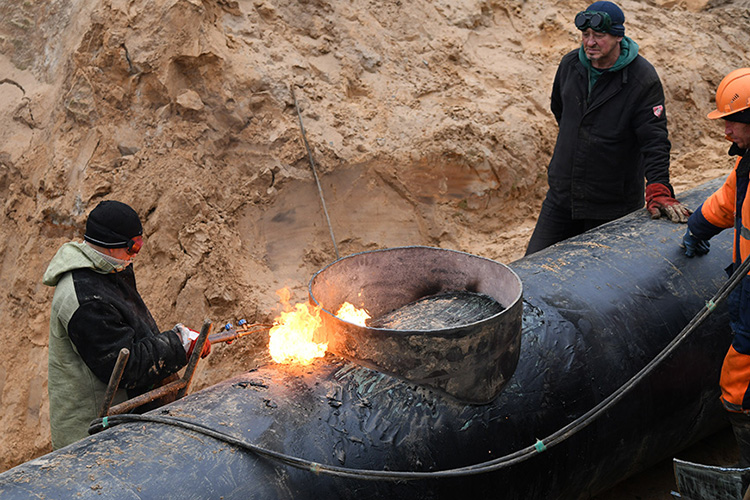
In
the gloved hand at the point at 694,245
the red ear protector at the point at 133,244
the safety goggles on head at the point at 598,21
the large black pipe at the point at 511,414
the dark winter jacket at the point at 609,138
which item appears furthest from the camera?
the dark winter jacket at the point at 609,138

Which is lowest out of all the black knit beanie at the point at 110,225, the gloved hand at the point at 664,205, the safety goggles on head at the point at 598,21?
the gloved hand at the point at 664,205

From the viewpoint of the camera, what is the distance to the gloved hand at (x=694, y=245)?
3508mm

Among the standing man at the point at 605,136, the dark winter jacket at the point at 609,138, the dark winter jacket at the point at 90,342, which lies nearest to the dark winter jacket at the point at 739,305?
the standing man at the point at 605,136

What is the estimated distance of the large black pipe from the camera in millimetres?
2299

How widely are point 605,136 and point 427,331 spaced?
2446 mm

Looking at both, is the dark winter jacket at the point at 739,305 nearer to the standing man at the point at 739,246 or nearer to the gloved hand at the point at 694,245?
the standing man at the point at 739,246

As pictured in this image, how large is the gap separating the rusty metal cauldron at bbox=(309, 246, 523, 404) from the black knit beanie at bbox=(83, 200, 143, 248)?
2.89ft

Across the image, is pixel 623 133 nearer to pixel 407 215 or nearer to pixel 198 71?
pixel 407 215

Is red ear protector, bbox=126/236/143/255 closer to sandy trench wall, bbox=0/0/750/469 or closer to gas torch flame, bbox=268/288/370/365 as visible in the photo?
gas torch flame, bbox=268/288/370/365

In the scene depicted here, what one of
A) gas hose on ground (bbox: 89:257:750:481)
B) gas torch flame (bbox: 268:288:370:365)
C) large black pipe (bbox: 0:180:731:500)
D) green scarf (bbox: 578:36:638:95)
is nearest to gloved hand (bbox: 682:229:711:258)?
large black pipe (bbox: 0:180:731:500)

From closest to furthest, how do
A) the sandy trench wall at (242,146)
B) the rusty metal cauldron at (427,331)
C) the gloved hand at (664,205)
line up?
the rusty metal cauldron at (427,331), the gloved hand at (664,205), the sandy trench wall at (242,146)

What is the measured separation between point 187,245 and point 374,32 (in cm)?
279

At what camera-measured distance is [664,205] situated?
384 cm

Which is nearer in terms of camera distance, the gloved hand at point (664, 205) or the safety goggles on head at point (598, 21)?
the gloved hand at point (664, 205)
